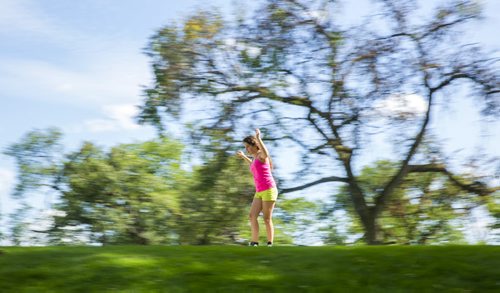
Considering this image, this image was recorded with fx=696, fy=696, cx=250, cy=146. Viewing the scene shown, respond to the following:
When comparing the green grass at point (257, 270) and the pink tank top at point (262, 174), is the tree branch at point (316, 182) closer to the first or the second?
the pink tank top at point (262, 174)

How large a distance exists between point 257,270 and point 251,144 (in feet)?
13.9

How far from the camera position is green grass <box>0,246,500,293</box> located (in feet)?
24.7

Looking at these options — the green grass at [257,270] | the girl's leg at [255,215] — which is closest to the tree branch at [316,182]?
the girl's leg at [255,215]

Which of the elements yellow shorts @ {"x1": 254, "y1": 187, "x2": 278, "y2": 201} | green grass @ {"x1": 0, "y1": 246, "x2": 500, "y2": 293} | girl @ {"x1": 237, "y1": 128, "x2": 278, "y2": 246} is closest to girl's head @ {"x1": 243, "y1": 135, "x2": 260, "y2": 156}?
girl @ {"x1": 237, "y1": 128, "x2": 278, "y2": 246}

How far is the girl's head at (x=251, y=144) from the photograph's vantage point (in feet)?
39.4

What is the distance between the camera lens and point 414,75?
20.9 metres

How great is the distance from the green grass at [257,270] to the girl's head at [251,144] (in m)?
3.16

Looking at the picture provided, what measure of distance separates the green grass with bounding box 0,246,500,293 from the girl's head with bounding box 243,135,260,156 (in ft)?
10.4

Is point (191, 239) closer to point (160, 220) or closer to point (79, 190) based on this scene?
point (160, 220)

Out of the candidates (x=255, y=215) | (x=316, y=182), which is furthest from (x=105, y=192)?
(x=255, y=215)

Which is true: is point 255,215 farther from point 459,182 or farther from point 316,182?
point 459,182

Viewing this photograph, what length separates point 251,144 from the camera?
12047 mm

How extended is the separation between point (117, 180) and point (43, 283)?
23446mm

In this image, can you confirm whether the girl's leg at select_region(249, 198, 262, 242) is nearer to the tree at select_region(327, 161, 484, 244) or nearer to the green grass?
the green grass
